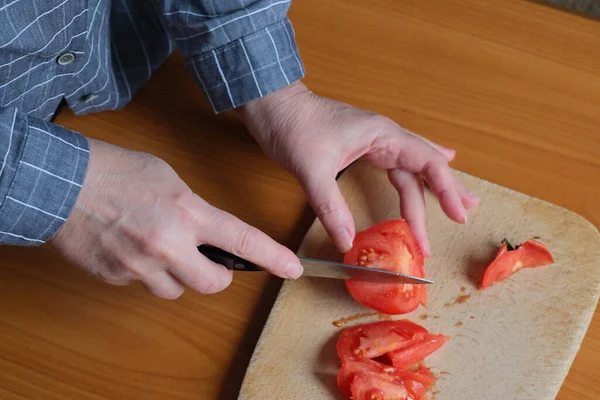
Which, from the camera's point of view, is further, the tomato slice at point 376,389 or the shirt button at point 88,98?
the shirt button at point 88,98

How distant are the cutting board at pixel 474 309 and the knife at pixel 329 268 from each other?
7 centimetres

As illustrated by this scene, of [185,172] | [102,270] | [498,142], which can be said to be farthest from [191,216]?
[498,142]

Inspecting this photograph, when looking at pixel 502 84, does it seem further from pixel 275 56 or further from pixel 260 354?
pixel 260 354

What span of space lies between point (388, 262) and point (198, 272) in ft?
0.95

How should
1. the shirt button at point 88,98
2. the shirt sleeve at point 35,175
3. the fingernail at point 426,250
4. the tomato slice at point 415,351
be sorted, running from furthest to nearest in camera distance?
1. the shirt button at point 88,98
2. the fingernail at point 426,250
3. the tomato slice at point 415,351
4. the shirt sleeve at point 35,175

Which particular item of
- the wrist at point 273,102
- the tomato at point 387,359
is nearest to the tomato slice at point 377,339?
the tomato at point 387,359

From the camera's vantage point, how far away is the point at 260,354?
1.07 metres

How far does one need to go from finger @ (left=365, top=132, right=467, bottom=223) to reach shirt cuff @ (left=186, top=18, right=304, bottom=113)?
195 millimetres

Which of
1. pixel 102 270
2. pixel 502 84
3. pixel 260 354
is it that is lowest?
pixel 260 354

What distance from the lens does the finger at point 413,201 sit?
1147mm

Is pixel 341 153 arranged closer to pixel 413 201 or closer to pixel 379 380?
pixel 413 201

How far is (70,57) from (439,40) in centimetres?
70

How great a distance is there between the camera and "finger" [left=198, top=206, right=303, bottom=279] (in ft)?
3.25

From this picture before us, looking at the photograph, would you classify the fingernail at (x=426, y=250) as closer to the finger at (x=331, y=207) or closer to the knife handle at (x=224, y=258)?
A: the finger at (x=331, y=207)
